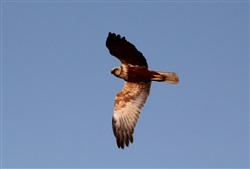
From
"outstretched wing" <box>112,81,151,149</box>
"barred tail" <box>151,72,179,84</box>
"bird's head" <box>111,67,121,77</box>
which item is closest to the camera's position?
"outstretched wing" <box>112,81,151,149</box>

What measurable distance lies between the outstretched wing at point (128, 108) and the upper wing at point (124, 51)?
2.15ft

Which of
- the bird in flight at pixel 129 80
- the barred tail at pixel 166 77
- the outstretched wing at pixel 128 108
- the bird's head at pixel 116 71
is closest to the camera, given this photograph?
the outstretched wing at pixel 128 108

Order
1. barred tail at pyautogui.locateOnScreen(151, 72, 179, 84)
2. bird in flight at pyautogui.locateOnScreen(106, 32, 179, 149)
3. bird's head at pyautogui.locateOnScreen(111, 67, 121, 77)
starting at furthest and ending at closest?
1. bird's head at pyautogui.locateOnScreen(111, 67, 121, 77)
2. barred tail at pyautogui.locateOnScreen(151, 72, 179, 84)
3. bird in flight at pyautogui.locateOnScreen(106, 32, 179, 149)

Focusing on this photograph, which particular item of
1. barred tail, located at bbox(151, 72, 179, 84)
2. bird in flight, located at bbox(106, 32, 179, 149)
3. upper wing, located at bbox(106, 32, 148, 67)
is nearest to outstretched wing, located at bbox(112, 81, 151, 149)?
bird in flight, located at bbox(106, 32, 179, 149)

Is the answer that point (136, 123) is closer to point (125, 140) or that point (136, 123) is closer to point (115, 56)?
point (125, 140)

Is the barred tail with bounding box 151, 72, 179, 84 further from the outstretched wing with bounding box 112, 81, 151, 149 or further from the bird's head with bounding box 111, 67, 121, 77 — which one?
the bird's head with bounding box 111, 67, 121, 77

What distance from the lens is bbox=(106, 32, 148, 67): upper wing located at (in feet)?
47.3

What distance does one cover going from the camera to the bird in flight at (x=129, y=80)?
567 inches

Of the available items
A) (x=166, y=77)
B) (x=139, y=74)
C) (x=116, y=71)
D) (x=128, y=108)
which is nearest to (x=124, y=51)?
(x=116, y=71)

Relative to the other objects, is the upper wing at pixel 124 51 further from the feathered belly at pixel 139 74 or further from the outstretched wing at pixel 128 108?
the outstretched wing at pixel 128 108

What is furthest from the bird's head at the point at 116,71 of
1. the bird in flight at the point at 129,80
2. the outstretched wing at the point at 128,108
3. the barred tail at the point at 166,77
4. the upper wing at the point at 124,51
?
the barred tail at the point at 166,77

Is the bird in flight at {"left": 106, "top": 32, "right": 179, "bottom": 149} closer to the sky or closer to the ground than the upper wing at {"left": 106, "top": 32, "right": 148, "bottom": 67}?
closer to the ground

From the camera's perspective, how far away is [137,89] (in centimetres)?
1492

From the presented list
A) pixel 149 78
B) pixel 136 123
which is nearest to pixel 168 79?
pixel 149 78
